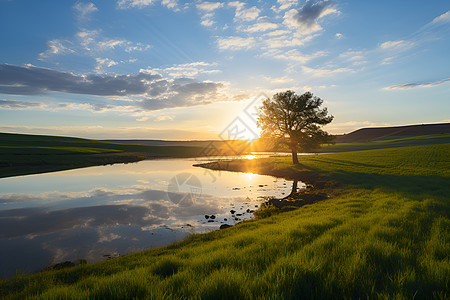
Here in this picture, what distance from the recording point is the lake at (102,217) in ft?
31.7

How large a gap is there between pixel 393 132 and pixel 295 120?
162161mm

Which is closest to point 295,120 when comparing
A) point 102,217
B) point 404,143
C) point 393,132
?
point 102,217

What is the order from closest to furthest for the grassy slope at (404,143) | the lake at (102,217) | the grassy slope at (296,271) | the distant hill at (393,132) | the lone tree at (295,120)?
1. the grassy slope at (296,271)
2. the lake at (102,217)
3. the lone tree at (295,120)
4. the grassy slope at (404,143)
5. the distant hill at (393,132)

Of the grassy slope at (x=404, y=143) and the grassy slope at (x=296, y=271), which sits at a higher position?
the grassy slope at (x=404, y=143)

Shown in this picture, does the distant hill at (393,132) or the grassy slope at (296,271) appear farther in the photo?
the distant hill at (393,132)

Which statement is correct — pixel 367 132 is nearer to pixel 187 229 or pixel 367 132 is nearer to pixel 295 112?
pixel 295 112

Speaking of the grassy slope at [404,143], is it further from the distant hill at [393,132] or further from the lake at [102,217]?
the lake at [102,217]

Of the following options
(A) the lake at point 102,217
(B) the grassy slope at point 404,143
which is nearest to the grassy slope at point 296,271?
(A) the lake at point 102,217

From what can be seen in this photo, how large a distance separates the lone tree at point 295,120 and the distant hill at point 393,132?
106300 mm

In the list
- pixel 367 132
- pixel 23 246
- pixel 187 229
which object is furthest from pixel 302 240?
pixel 367 132

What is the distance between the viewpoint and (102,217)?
1421cm

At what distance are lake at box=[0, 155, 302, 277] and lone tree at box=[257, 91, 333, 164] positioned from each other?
17.2 m

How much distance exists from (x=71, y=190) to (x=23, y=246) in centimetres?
1445

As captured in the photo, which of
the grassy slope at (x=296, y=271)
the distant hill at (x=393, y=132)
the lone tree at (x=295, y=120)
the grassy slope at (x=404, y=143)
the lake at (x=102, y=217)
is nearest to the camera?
the grassy slope at (x=296, y=271)
